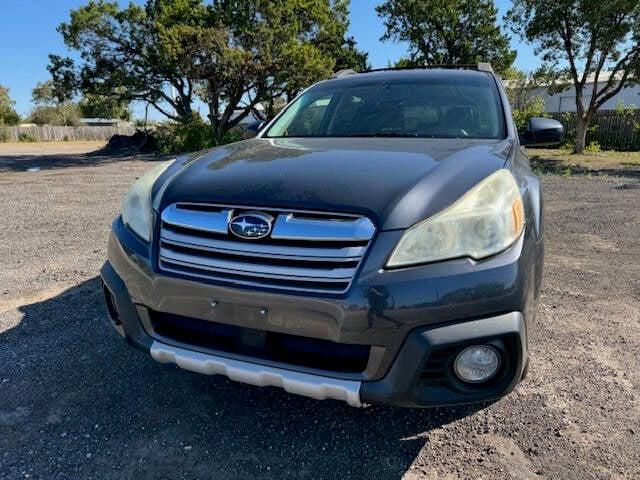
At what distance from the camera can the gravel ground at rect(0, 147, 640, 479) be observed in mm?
2047

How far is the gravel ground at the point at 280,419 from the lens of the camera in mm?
2047

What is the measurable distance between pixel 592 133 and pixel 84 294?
2423cm

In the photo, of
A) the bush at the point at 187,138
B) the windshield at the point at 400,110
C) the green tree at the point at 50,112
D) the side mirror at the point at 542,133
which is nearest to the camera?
the windshield at the point at 400,110

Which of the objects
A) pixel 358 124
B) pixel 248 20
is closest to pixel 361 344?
pixel 358 124

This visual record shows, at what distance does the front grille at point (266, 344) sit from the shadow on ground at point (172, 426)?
49 cm

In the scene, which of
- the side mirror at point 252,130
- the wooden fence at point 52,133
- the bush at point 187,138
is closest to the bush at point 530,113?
the bush at point 187,138

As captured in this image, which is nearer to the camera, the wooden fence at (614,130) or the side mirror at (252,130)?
the side mirror at (252,130)

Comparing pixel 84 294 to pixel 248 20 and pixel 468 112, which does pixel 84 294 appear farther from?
pixel 248 20

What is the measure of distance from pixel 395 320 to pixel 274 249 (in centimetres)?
51

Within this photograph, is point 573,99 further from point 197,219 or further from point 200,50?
point 197,219

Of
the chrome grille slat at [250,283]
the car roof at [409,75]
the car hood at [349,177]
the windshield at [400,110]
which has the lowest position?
the chrome grille slat at [250,283]

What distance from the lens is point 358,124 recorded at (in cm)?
329

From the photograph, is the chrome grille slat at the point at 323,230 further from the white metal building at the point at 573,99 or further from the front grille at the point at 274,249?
the white metal building at the point at 573,99

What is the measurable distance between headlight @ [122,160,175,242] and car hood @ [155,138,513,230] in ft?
0.34
